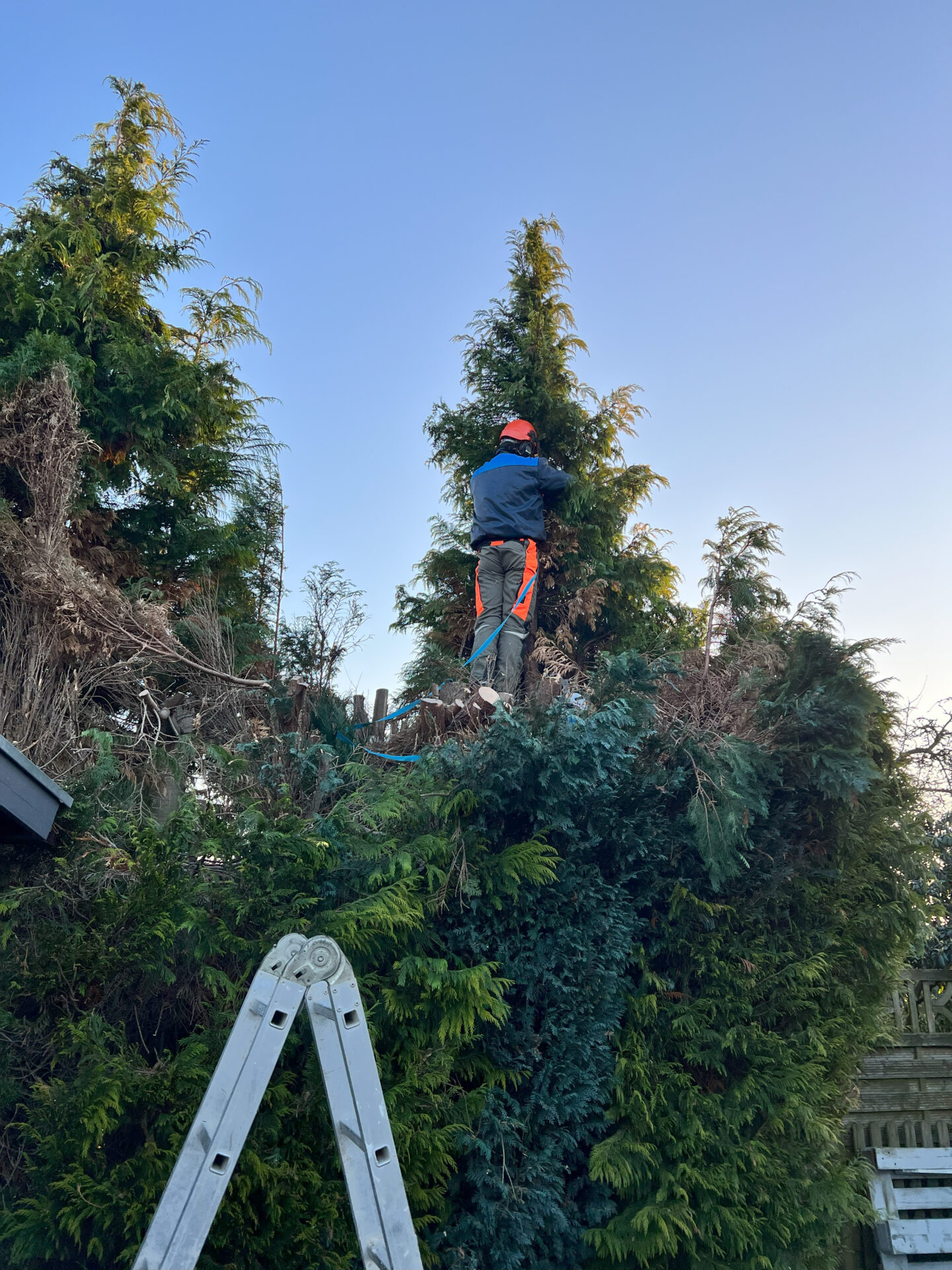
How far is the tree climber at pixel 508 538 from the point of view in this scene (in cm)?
862

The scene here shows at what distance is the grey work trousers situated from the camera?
8.48 m

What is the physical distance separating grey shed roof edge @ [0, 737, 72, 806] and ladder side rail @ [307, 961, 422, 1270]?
6.86 ft

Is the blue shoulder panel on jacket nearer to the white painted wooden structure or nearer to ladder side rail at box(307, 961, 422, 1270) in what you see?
ladder side rail at box(307, 961, 422, 1270)

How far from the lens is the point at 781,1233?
5.70 metres

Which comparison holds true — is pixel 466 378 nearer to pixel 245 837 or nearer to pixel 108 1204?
pixel 245 837

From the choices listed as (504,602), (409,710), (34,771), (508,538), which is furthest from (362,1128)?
(508,538)

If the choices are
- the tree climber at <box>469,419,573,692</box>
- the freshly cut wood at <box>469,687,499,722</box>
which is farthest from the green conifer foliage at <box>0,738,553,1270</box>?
the tree climber at <box>469,419,573,692</box>

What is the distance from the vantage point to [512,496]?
28.8 ft

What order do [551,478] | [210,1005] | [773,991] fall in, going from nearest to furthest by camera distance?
[210,1005] < [773,991] < [551,478]

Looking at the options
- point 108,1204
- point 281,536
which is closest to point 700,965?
point 108,1204

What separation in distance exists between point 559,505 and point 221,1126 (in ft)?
22.4

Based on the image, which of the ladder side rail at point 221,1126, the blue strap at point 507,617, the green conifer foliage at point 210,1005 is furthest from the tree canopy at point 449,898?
the ladder side rail at point 221,1126

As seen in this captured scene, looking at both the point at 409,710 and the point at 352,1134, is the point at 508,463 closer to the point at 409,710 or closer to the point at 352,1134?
the point at 409,710

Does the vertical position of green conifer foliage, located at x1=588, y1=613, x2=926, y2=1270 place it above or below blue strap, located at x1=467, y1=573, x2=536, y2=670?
below
